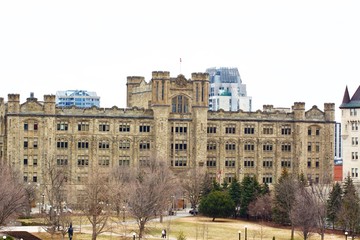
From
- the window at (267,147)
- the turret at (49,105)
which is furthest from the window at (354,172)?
the turret at (49,105)

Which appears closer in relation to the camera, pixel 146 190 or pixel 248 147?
pixel 146 190

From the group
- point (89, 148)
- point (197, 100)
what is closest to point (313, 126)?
point (197, 100)

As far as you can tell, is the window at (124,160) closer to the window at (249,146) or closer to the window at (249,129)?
the window at (249,146)

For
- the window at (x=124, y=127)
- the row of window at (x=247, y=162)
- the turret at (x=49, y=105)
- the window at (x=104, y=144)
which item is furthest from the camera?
the row of window at (x=247, y=162)

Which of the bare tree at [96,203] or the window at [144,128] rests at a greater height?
the window at [144,128]

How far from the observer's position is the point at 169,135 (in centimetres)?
16888

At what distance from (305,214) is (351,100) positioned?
46558mm

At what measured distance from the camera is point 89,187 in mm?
113312

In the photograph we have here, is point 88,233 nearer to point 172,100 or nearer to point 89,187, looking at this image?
point 89,187

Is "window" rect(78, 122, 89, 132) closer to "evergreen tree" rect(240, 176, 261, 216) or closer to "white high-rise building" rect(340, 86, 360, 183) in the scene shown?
"evergreen tree" rect(240, 176, 261, 216)

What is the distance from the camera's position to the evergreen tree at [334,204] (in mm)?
124562

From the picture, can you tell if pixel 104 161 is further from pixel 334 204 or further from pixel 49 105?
pixel 334 204

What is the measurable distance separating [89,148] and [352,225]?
58936 millimetres

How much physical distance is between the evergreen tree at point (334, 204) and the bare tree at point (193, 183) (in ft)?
91.2
